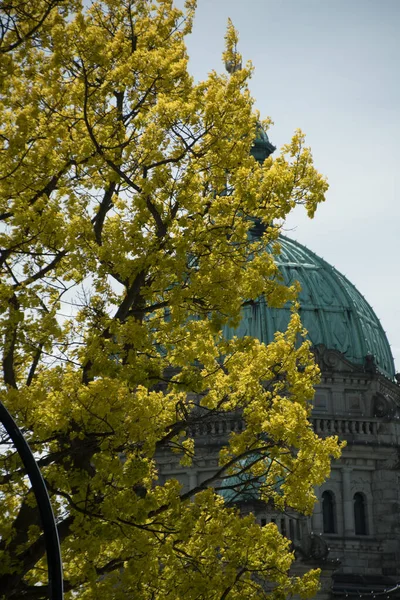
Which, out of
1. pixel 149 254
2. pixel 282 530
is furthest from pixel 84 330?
pixel 282 530

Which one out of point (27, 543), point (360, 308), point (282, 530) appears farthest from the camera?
point (360, 308)

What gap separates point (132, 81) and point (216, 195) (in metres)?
2.92

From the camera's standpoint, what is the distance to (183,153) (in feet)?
85.5

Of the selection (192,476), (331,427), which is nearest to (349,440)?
(331,427)

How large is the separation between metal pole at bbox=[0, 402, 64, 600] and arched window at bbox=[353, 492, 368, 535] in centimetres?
5800

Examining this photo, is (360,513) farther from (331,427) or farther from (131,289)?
(131,289)

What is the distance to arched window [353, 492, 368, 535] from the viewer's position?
74.9 m

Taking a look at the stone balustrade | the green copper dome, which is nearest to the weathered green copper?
the green copper dome

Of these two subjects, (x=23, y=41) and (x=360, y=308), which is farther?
(x=360, y=308)

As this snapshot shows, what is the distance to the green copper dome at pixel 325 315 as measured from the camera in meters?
79.4

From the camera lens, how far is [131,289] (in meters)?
25.1

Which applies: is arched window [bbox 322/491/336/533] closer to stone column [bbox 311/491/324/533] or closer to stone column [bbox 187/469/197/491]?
stone column [bbox 311/491/324/533]

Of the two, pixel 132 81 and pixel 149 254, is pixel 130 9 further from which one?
pixel 149 254

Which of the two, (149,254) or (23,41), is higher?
(23,41)
